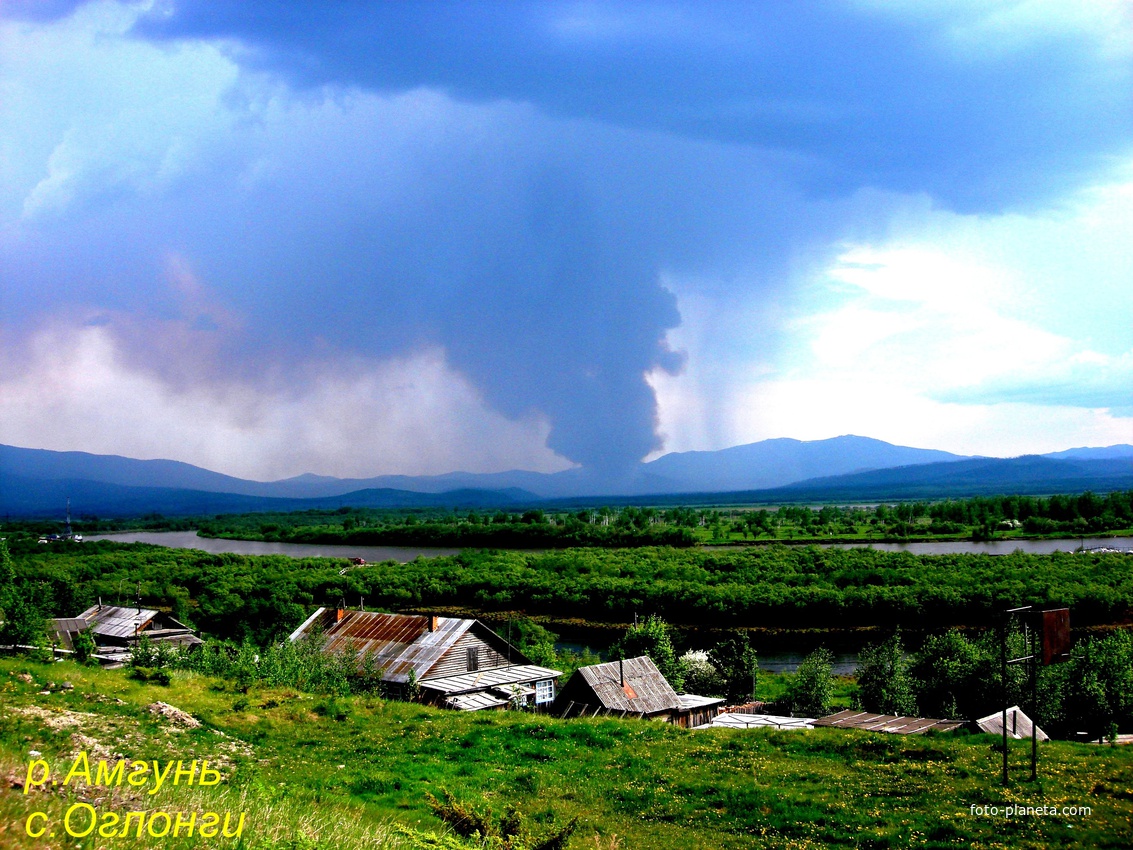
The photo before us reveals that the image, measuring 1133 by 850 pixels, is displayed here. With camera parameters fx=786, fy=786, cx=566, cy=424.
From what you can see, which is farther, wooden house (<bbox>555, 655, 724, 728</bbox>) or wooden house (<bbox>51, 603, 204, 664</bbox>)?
wooden house (<bbox>51, 603, 204, 664</bbox>)

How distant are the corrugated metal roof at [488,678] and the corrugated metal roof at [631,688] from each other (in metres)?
4.26

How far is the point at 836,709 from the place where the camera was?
28812 millimetres

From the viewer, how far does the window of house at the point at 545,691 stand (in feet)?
91.8

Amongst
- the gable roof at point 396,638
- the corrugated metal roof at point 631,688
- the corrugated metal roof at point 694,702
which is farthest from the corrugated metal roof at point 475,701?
the corrugated metal roof at point 694,702

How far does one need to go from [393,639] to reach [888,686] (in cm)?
1810

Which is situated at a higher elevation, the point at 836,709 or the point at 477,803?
the point at 477,803

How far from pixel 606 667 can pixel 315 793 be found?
14974 millimetres

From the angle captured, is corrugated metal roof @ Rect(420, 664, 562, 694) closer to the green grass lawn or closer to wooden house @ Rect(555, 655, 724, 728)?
wooden house @ Rect(555, 655, 724, 728)

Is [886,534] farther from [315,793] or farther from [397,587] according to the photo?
[315,793]

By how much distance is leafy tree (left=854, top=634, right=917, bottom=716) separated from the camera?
26984 millimetres

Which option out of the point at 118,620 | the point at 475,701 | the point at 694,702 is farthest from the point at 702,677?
the point at 118,620

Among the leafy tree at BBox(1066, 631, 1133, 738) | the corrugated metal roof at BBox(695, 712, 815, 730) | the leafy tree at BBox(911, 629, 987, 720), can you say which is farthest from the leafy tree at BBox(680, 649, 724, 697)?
the leafy tree at BBox(1066, 631, 1133, 738)

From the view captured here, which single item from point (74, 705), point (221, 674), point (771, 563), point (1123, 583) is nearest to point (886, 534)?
point (771, 563)

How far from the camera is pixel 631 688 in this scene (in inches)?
963
